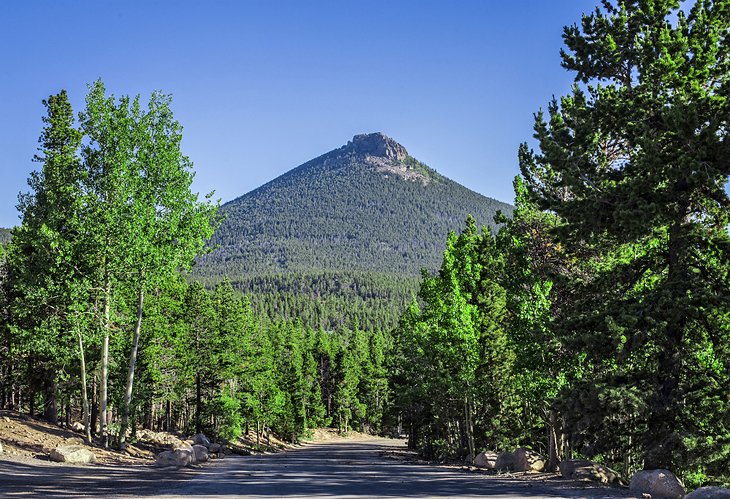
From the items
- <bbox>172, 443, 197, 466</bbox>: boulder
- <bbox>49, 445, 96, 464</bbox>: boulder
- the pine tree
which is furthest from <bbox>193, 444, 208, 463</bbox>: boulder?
the pine tree

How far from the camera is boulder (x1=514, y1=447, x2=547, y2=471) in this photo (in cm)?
2702

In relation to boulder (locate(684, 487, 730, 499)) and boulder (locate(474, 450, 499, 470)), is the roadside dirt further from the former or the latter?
boulder (locate(684, 487, 730, 499))

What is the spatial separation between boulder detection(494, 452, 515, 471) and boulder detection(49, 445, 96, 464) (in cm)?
1687

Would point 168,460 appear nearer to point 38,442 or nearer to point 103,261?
point 38,442

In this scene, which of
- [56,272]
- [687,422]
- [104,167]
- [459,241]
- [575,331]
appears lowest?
[687,422]

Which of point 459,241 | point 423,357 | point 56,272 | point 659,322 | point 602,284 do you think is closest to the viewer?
point 659,322

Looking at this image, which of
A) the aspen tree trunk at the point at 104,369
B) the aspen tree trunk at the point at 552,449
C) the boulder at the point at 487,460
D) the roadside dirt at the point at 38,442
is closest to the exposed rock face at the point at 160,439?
the roadside dirt at the point at 38,442

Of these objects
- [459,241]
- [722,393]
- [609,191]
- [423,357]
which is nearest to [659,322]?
[722,393]

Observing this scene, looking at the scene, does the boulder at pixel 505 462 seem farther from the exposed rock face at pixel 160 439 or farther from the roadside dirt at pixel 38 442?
the exposed rock face at pixel 160 439

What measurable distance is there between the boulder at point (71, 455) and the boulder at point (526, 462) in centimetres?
1762

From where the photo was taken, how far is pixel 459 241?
1359 inches

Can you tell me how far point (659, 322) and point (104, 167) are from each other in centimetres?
2535

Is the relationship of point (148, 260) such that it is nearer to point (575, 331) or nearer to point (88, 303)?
point (88, 303)

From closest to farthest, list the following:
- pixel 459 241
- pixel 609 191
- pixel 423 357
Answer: pixel 609 191, pixel 459 241, pixel 423 357
